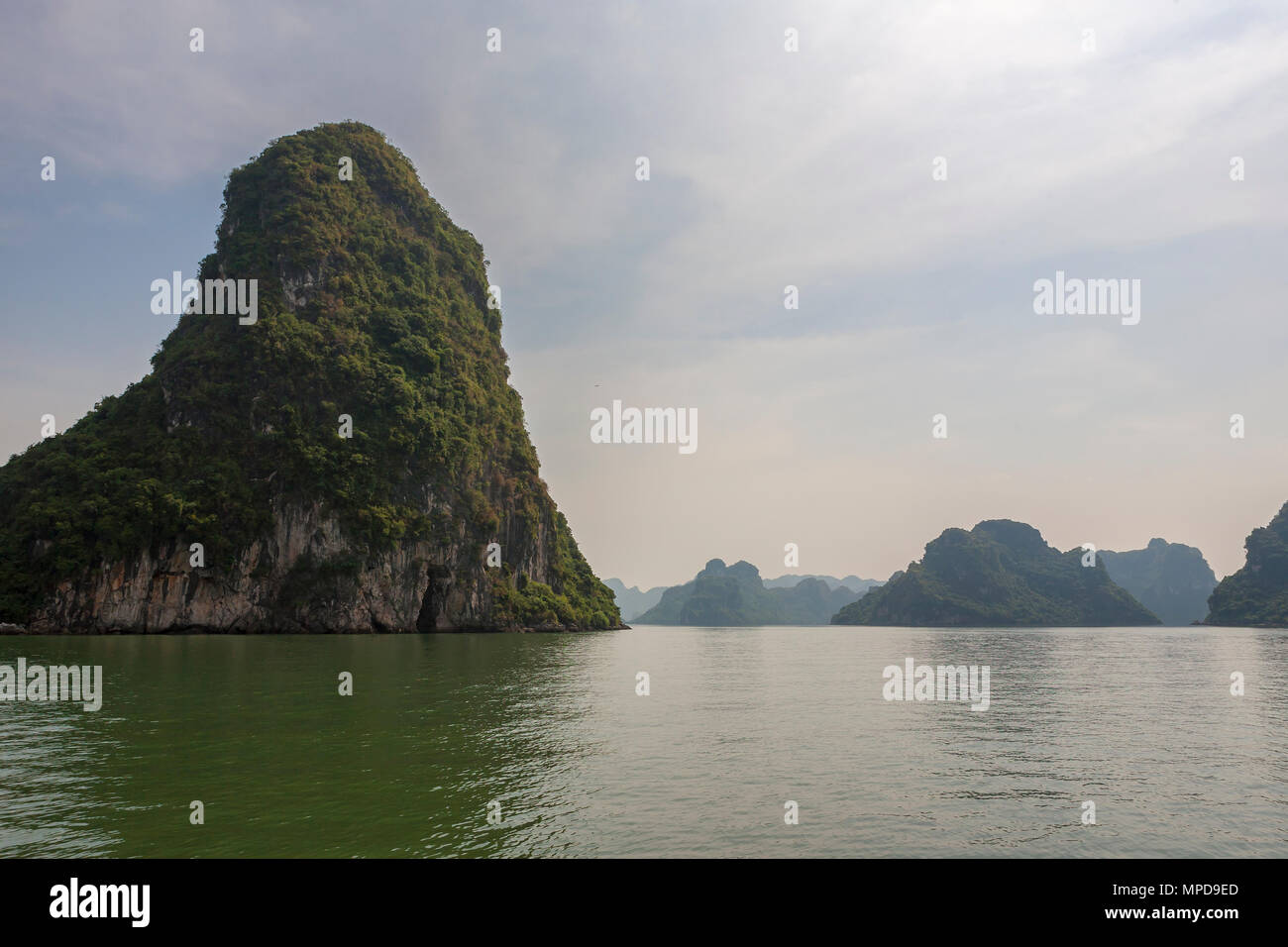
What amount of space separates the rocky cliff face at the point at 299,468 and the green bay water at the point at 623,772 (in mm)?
46629

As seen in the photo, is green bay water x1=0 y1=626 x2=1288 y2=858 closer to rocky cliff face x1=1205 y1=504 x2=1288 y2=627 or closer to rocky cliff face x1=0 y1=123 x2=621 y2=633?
rocky cliff face x1=0 y1=123 x2=621 y2=633

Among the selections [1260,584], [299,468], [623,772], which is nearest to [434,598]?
[299,468]

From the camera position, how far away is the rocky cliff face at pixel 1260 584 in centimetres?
13912

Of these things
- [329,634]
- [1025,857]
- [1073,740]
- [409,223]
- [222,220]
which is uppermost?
[409,223]

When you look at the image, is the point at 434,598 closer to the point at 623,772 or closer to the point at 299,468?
the point at 299,468

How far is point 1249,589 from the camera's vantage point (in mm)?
147000

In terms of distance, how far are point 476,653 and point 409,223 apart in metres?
85.8

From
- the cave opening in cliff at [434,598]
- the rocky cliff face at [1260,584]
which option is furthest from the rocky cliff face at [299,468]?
the rocky cliff face at [1260,584]

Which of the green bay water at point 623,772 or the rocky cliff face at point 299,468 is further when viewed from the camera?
the rocky cliff face at point 299,468

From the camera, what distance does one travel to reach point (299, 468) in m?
76.3

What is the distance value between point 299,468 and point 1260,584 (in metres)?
186

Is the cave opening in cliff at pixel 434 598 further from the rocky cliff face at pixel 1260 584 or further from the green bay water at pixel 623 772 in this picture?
the rocky cliff face at pixel 1260 584
